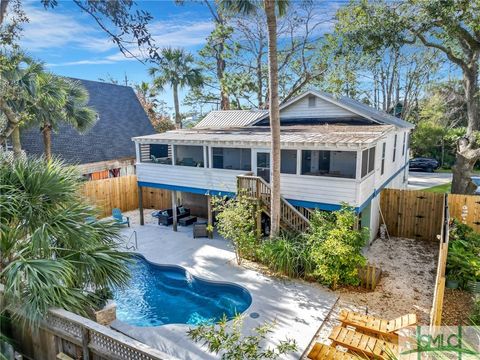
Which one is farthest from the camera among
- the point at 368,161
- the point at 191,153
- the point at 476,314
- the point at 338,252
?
the point at 191,153

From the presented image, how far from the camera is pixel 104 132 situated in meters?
23.8

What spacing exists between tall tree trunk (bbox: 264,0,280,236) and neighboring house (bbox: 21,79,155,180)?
538 inches

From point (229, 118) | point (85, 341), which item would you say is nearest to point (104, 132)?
point (229, 118)

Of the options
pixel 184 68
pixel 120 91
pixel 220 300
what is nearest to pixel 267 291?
pixel 220 300

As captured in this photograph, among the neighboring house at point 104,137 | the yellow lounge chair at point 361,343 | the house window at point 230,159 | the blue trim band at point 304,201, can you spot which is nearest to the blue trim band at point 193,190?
the blue trim band at point 304,201

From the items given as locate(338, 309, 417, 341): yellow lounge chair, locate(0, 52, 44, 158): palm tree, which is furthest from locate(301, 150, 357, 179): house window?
locate(0, 52, 44, 158): palm tree

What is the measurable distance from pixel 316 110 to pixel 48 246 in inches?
571

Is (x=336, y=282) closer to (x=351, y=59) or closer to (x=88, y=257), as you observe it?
(x=88, y=257)

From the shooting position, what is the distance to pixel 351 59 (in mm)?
16031

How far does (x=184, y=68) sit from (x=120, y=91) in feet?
19.1

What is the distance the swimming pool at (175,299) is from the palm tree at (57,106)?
617 centimetres

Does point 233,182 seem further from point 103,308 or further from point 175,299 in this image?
point 103,308

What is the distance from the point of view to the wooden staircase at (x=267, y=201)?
11.9 meters

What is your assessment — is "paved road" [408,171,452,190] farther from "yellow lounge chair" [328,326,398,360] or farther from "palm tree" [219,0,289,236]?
"yellow lounge chair" [328,326,398,360]
